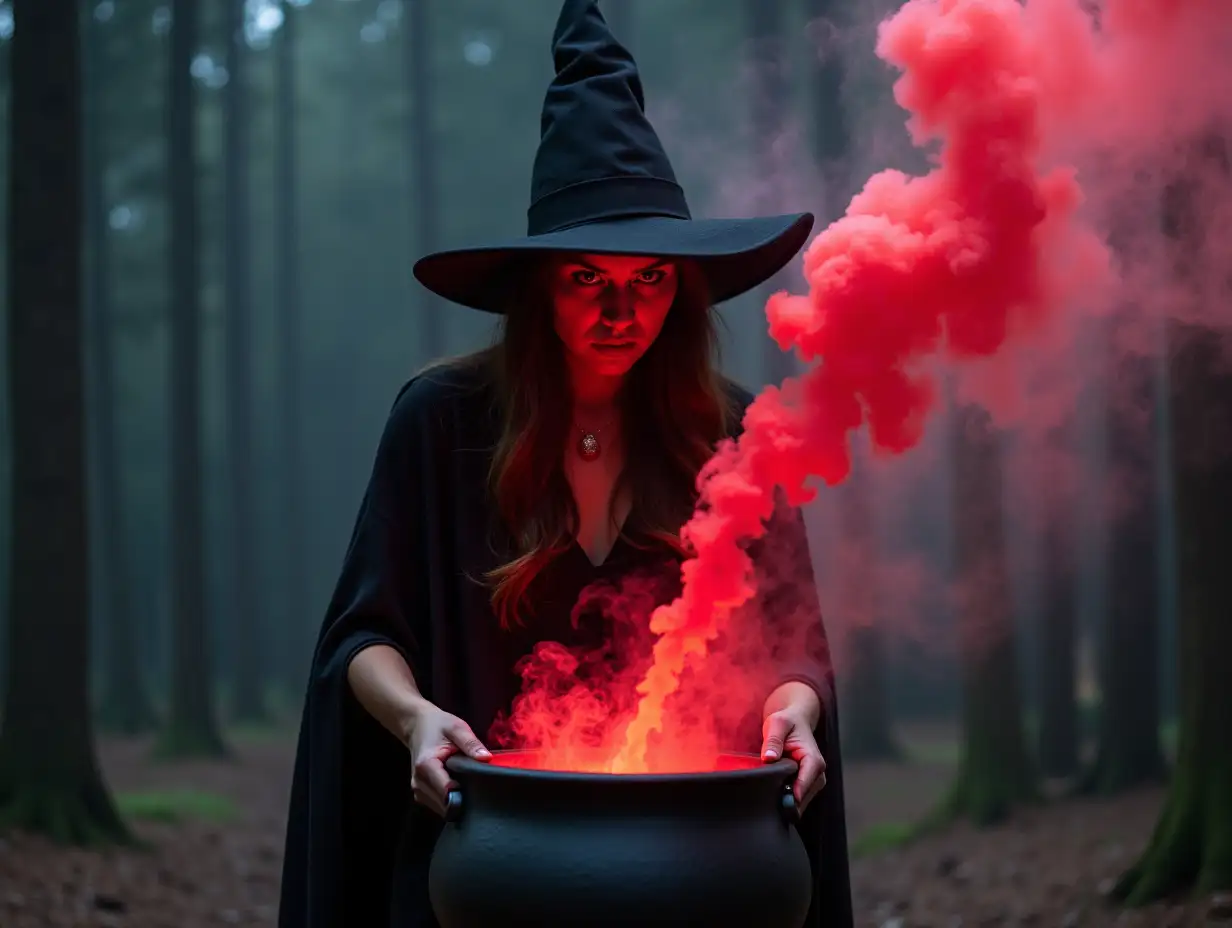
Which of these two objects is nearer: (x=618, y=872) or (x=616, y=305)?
(x=618, y=872)

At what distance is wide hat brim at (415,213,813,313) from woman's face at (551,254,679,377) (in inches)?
2.8

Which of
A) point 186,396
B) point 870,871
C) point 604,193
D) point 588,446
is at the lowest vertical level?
point 870,871

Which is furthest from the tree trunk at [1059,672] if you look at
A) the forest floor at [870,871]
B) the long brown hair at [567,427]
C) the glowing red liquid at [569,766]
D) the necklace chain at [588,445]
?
the glowing red liquid at [569,766]

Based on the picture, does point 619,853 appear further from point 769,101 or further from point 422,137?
point 422,137

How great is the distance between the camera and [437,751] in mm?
2645

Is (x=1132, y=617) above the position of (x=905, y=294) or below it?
below

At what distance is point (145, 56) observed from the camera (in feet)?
70.4

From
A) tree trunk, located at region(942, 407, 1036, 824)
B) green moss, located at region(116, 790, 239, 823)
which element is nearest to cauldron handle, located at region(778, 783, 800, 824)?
tree trunk, located at region(942, 407, 1036, 824)

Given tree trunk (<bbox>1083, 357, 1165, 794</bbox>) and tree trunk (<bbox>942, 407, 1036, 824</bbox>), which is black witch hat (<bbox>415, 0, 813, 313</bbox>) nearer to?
tree trunk (<bbox>1083, 357, 1165, 794</bbox>)

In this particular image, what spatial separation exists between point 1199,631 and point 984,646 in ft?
16.1

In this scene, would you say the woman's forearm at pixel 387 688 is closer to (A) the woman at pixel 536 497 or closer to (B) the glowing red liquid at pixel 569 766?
(A) the woman at pixel 536 497

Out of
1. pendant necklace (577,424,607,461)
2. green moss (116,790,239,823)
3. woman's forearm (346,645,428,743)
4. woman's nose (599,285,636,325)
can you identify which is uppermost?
woman's nose (599,285,636,325)

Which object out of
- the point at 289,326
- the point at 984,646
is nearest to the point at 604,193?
the point at 984,646

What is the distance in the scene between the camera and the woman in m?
3.02
